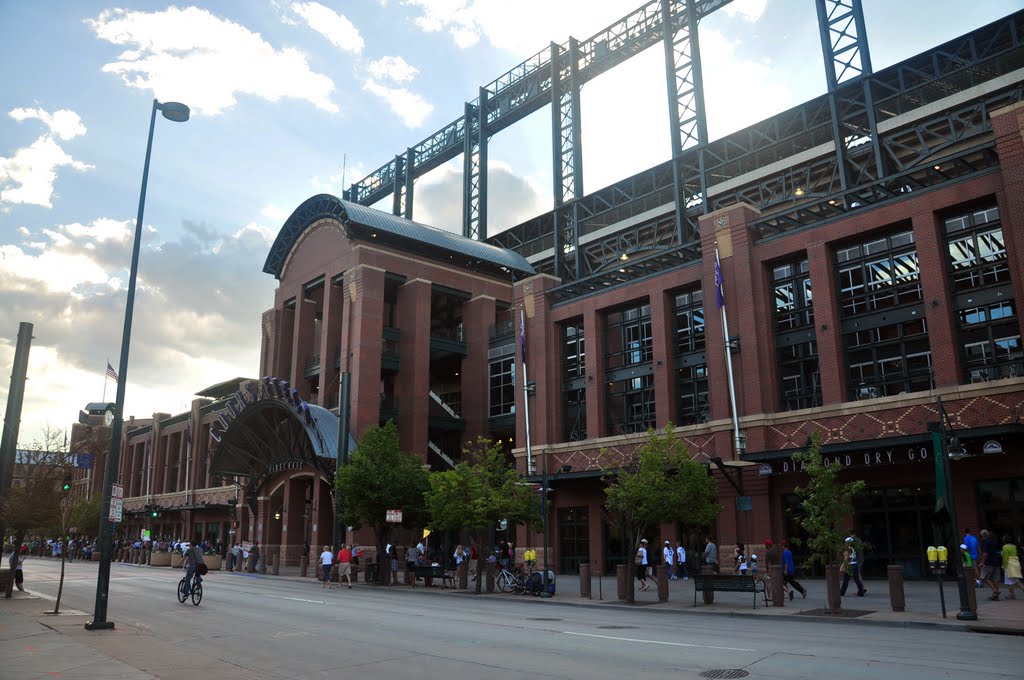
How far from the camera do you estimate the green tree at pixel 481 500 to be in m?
31.5

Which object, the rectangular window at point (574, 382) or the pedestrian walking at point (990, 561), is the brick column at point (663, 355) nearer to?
the rectangular window at point (574, 382)

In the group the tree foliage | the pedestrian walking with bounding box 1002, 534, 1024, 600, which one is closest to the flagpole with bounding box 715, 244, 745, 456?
the tree foliage

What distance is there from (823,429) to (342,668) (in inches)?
1003

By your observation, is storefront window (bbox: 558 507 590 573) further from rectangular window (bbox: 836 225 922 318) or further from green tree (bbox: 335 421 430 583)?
rectangular window (bbox: 836 225 922 318)

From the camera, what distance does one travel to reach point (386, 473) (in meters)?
37.3

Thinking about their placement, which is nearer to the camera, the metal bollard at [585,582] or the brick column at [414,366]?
the metal bollard at [585,582]

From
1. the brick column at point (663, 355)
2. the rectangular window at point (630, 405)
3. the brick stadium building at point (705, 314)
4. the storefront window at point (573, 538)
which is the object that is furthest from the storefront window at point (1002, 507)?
the storefront window at point (573, 538)

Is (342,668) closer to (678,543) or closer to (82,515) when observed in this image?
(678,543)

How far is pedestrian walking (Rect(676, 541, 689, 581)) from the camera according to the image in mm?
35656

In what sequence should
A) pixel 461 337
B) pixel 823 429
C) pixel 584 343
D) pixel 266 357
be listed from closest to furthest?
pixel 823 429 → pixel 584 343 → pixel 461 337 → pixel 266 357

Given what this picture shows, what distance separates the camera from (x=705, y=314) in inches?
1476

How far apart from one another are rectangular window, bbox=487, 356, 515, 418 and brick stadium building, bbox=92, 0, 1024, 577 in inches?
7.2

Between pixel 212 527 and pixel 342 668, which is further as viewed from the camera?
pixel 212 527

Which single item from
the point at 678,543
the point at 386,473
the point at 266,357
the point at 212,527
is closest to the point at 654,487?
the point at 678,543
